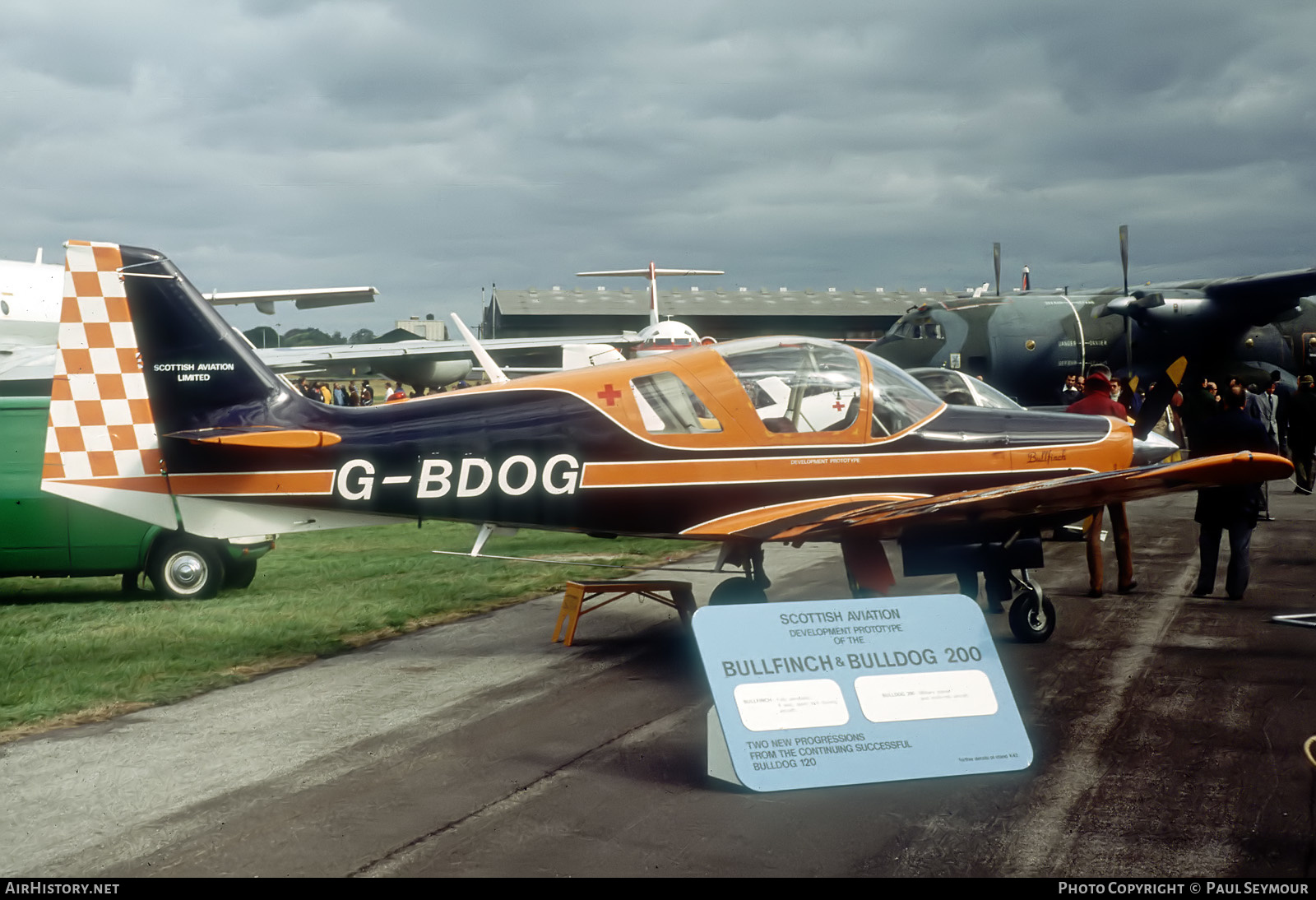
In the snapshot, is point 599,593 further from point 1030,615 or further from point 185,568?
point 185,568

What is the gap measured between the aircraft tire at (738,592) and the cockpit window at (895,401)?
1.55 metres

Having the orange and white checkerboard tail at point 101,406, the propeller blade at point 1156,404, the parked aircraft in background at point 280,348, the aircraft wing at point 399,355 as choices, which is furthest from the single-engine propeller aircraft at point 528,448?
the aircraft wing at point 399,355

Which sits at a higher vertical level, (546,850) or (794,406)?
(794,406)

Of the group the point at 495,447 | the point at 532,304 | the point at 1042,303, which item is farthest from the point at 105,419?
the point at 532,304

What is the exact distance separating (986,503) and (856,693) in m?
2.28

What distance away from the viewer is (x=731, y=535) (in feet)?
26.3

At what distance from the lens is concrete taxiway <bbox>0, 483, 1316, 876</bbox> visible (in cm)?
431

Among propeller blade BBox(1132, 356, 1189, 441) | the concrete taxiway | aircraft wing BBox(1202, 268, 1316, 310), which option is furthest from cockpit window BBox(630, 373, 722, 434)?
aircraft wing BBox(1202, 268, 1316, 310)

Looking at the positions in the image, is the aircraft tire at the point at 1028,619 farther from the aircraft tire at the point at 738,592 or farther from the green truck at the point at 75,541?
the green truck at the point at 75,541

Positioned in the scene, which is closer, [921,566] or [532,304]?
[921,566]

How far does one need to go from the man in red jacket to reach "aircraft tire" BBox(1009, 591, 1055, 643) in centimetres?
159

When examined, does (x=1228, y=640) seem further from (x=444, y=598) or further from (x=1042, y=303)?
(x=1042, y=303)

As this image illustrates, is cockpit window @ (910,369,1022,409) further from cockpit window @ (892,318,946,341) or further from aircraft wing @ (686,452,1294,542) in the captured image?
cockpit window @ (892,318,946,341)

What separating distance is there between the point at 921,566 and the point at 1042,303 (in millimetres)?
20546
